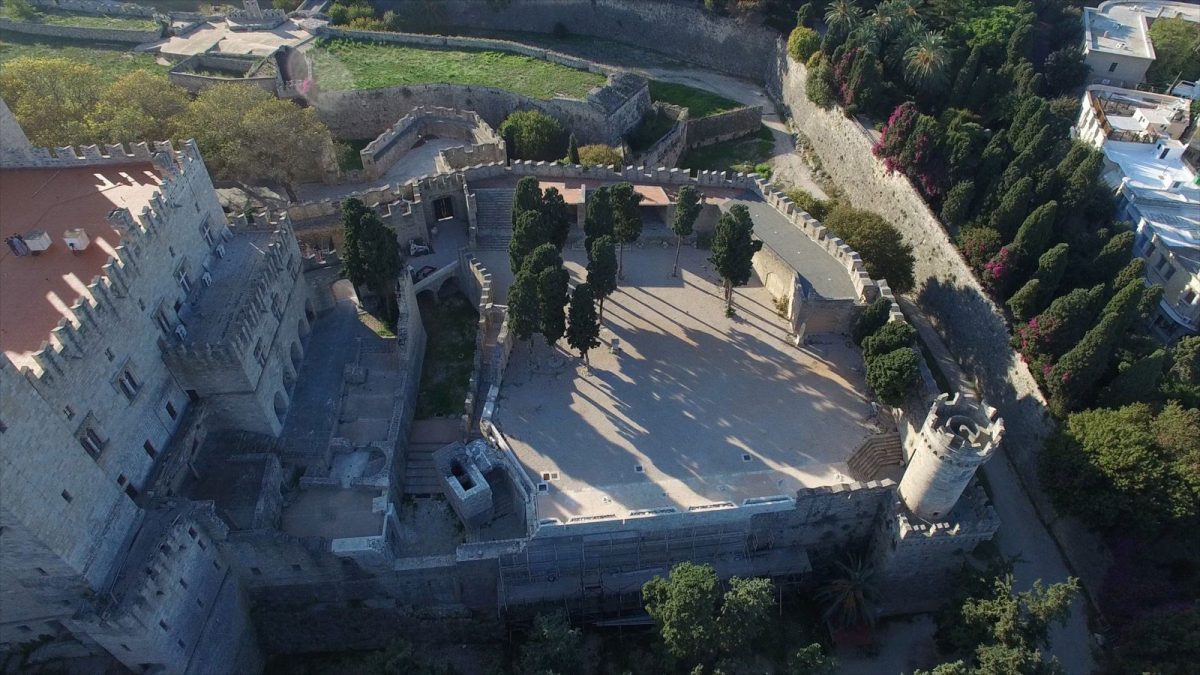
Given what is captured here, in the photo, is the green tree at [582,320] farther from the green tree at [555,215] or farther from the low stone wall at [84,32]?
the low stone wall at [84,32]

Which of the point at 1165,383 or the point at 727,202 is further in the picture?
the point at 727,202

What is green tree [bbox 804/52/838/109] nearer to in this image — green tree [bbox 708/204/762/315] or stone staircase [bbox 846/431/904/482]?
green tree [bbox 708/204/762/315]

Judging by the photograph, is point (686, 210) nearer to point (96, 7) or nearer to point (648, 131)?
point (648, 131)

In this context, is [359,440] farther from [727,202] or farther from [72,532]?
[727,202]

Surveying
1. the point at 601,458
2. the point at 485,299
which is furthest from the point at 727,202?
the point at 601,458

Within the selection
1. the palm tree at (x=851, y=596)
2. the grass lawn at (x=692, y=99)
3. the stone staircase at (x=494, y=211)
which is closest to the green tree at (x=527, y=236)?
the stone staircase at (x=494, y=211)

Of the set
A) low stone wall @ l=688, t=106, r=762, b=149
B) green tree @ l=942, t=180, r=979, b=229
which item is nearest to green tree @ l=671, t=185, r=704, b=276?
Result: green tree @ l=942, t=180, r=979, b=229

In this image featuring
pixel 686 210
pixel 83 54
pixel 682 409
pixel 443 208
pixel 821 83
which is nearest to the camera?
pixel 682 409

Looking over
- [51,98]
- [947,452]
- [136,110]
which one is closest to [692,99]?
[136,110]
